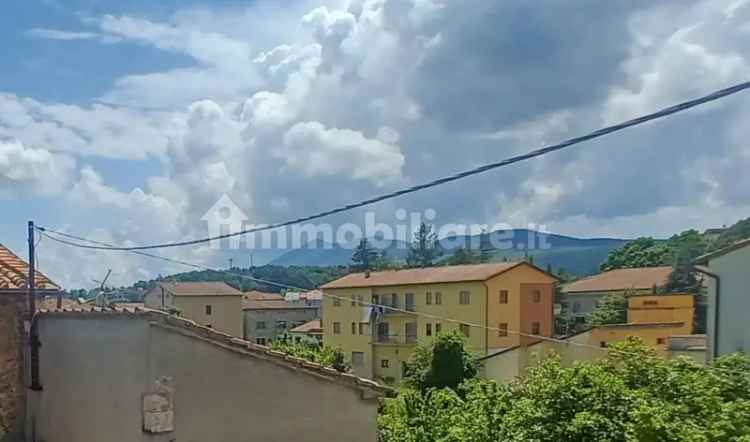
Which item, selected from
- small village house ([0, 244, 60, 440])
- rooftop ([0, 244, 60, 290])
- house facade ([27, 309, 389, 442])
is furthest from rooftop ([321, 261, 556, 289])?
small village house ([0, 244, 60, 440])

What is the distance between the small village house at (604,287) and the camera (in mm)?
41188

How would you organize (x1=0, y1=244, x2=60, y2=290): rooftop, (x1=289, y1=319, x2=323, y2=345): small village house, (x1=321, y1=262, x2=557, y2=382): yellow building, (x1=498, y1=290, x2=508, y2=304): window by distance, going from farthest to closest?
(x1=289, y1=319, x2=323, y2=345): small village house < (x1=498, y1=290, x2=508, y2=304): window < (x1=321, y1=262, x2=557, y2=382): yellow building < (x1=0, y1=244, x2=60, y2=290): rooftop

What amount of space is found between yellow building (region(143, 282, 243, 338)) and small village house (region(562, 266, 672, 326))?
73.4ft

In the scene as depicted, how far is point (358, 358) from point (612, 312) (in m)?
14.9

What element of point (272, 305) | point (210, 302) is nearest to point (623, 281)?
point (210, 302)

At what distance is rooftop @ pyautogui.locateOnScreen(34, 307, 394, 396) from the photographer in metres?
6.25

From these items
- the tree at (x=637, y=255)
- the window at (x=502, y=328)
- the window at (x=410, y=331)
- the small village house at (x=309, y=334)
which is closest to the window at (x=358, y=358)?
the window at (x=410, y=331)

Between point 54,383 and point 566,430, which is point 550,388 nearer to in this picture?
point 566,430

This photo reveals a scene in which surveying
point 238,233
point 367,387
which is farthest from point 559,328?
point 367,387

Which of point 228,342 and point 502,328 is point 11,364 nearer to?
point 228,342

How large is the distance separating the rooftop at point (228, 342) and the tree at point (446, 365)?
19.1m

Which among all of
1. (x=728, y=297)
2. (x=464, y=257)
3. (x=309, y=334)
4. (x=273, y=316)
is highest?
(x=728, y=297)

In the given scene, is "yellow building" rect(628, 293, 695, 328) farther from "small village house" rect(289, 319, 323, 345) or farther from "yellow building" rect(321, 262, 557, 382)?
"small village house" rect(289, 319, 323, 345)

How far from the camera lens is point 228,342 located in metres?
6.44
